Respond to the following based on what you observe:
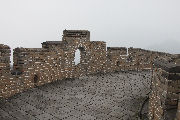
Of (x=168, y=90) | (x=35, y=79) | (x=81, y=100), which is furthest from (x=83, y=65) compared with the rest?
(x=168, y=90)

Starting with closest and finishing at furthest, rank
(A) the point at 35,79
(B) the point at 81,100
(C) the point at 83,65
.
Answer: (B) the point at 81,100
(A) the point at 35,79
(C) the point at 83,65

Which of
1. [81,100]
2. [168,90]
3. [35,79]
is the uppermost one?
[168,90]

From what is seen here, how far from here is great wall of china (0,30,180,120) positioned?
4.73 meters

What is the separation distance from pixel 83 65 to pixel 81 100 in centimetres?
327

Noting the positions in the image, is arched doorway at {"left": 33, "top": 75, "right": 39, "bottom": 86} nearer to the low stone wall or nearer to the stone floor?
the stone floor

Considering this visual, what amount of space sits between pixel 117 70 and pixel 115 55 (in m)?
0.70

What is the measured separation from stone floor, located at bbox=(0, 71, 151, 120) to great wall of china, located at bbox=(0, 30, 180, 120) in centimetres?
39

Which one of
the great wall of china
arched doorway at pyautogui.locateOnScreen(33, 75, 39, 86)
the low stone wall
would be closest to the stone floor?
arched doorway at pyautogui.locateOnScreen(33, 75, 39, 86)

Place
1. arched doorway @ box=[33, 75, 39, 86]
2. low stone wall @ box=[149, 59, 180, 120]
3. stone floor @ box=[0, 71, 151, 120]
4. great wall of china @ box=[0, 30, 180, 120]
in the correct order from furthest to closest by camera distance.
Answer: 1. arched doorway @ box=[33, 75, 39, 86]
2. stone floor @ box=[0, 71, 151, 120]
3. great wall of china @ box=[0, 30, 180, 120]
4. low stone wall @ box=[149, 59, 180, 120]

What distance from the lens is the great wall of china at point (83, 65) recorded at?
15.5 feet

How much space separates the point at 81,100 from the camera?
8.04 m

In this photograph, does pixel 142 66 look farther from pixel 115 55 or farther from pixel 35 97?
pixel 35 97

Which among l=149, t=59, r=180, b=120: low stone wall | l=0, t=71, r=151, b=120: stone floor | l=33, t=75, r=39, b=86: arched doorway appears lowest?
l=0, t=71, r=151, b=120: stone floor

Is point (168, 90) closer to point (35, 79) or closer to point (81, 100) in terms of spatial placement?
point (81, 100)
